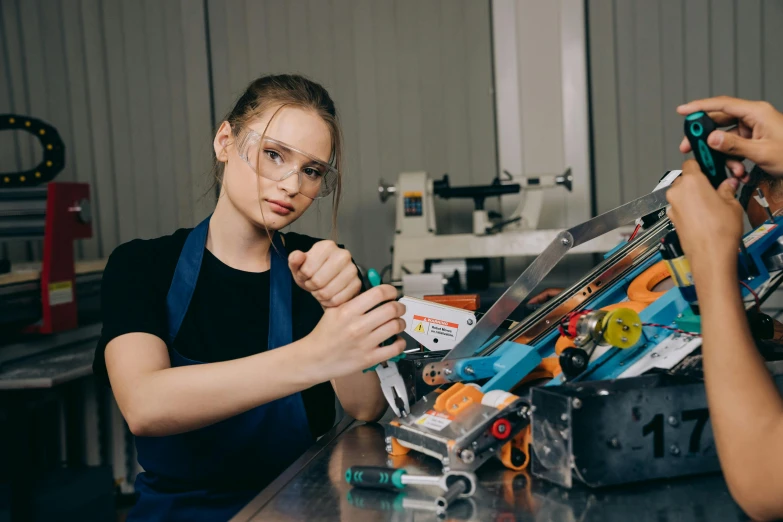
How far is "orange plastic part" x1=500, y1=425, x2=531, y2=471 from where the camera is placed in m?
0.98

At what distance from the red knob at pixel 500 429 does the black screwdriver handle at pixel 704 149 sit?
405 millimetres

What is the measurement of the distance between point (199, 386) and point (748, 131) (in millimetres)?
863

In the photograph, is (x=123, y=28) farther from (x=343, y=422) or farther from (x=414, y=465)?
(x=414, y=465)

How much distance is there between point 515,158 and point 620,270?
193 centimetres

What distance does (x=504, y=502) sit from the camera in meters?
0.89

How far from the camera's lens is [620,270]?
1250mm

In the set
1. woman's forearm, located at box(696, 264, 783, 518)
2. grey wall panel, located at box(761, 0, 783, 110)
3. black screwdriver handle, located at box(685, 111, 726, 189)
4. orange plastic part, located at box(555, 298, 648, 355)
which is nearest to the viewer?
woman's forearm, located at box(696, 264, 783, 518)

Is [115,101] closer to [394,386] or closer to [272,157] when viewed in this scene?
[272,157]

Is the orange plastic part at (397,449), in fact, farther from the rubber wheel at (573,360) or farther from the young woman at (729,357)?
the young woman at (729,357)

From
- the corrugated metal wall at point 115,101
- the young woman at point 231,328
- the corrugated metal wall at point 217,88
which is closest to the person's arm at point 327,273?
the young woman at point 231,328

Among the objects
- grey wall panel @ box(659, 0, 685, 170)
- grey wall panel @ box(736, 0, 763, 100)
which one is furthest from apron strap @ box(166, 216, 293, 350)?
grey wall panel @ box(736, 0, 763, 100)

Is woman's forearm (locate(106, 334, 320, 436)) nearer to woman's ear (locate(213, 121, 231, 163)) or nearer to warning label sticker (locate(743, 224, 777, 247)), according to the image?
woman's ear (locate(213, 121, 231, 163))

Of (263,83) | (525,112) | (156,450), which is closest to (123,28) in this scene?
(525,112)


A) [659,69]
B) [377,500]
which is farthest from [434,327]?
[659,69]
